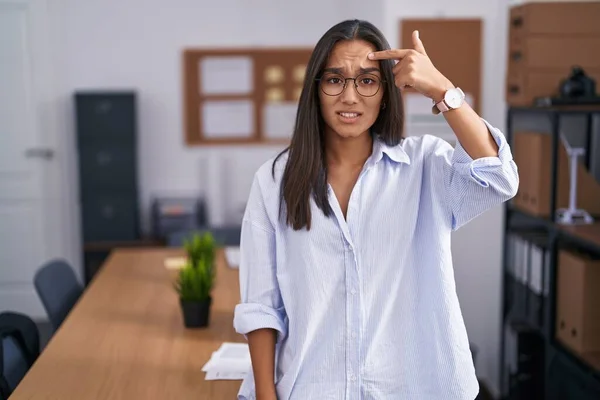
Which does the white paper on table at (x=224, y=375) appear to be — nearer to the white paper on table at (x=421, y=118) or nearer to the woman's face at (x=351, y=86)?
the woman's face at (x=351, y=86)

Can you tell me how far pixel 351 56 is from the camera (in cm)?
154

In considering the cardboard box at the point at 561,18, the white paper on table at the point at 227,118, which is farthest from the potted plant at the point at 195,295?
the white paper on table at the point at 227,118

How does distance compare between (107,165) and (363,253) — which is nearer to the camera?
(363,253)

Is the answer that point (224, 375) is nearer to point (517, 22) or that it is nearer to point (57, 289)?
point (57, 289)

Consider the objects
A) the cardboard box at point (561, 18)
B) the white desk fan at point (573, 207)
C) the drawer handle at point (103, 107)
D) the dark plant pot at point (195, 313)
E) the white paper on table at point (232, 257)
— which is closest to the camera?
the dark plant pot at point (195, 313)

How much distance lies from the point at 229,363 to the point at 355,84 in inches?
39.6

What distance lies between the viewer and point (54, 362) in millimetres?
2242

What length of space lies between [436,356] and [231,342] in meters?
1.02

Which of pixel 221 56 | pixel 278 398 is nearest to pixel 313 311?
pixel 278 398

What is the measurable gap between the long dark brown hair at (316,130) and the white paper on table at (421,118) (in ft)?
8.40

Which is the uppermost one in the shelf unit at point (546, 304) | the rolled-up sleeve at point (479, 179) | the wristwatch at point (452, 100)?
the wristwatch at point (452, 100)

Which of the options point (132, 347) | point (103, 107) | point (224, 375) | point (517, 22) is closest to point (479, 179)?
point (224, 375)

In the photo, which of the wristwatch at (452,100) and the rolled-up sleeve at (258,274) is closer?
the wristwatch at (452,100)

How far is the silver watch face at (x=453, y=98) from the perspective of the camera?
4.80ft
